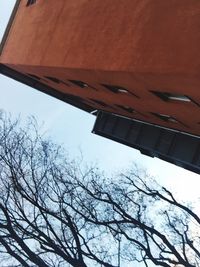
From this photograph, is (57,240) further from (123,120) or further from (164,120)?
(123,120)

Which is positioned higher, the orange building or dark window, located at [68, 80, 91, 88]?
the orange building

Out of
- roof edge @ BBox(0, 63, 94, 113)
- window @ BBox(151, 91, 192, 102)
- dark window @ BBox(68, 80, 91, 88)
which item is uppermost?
window @ BBox(151, 91, 192, 102)

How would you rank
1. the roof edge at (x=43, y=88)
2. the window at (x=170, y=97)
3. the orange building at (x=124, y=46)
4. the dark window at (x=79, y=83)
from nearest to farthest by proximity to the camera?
the orange building at (x=124, y=46), the window at (x=170, y=97), the dark window at (x=79, y=83), the roof edge at (x=43, y=88)

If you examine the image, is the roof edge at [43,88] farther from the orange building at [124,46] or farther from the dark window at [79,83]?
the dark window at [79,83]

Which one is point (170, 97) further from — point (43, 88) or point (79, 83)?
point (43, 88)

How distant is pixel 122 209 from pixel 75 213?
1.90 metres

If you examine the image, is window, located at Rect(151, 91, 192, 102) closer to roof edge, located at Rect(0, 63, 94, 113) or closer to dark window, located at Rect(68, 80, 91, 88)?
dark window, located at Rect(68, 80, 91, 88)

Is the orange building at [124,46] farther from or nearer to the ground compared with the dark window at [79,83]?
farther from the ground

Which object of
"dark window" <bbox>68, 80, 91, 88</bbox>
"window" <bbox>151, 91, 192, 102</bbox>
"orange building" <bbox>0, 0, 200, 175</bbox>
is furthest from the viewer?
"dark window" <bbox>68, 80, 91, 88</bbox>

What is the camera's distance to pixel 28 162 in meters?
16.4

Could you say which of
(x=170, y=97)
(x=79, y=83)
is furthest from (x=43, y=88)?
(x=170, y=97)

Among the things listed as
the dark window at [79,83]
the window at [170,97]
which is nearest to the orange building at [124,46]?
the window at [170,97]

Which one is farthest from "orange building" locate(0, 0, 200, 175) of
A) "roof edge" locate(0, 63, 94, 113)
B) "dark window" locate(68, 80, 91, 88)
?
"roof edge" locate(0, 63, 94, 113)

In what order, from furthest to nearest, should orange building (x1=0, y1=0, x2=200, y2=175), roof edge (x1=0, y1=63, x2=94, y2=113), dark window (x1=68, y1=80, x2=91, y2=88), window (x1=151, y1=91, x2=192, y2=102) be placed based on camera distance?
roof edge (x1=0, y1=63, x2=94, y2=113) → dark window (x1=68, y1=80, x2=91, y2=88) → window (x1=151, y1=91, x2=192, y2=102) → orange building (x1=0, y1=0, x2=200, y2=175)
